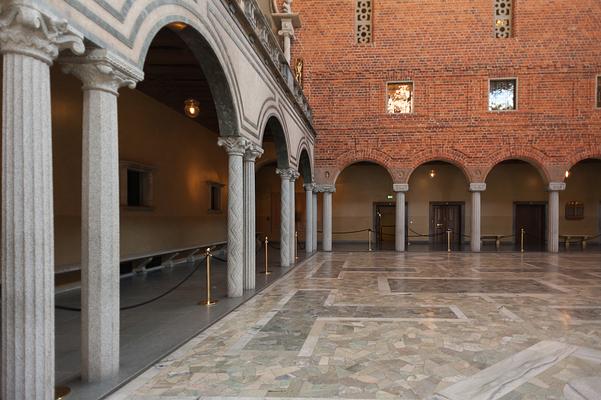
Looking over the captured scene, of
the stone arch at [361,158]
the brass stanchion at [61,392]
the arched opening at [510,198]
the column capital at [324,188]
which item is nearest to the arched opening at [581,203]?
the arched opening at [510,198]

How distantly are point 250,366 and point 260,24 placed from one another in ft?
21.8

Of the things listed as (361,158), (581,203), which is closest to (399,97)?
(361,158)

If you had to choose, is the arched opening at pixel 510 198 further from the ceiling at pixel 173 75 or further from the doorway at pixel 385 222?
the ceiling at pixel 173 75

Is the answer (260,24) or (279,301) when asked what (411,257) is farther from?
(260,24)

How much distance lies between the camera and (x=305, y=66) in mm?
17469

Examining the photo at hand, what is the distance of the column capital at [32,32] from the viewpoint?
8.82ft

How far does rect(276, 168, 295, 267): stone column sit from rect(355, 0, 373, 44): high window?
9287mm

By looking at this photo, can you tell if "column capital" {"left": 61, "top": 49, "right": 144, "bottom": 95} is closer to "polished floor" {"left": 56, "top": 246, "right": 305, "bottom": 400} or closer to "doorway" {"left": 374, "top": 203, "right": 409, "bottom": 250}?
"polished floor" {"left": 56, "top": 246, "right": 305, "bottom": 400}

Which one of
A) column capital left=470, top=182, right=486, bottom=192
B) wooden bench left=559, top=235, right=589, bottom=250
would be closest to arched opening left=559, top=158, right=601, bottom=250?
wooden bench left=559, top=235, right=589, bottom=250

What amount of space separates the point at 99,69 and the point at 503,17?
18.4 metres

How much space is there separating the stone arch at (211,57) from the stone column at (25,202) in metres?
1.30

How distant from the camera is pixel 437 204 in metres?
20.9

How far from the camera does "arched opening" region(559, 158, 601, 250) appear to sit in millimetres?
20156

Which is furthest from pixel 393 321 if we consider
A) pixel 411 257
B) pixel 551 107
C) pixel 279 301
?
pixel 551 107
